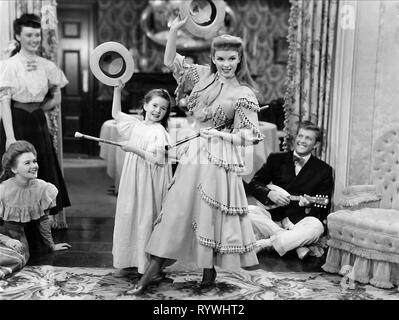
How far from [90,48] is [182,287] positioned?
6.96 meters

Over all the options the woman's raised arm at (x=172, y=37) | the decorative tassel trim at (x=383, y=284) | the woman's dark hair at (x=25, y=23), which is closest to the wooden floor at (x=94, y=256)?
the decorative tassel trim at (x=383, y=284)

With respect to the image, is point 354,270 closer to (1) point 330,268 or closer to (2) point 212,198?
(1) point 330,268

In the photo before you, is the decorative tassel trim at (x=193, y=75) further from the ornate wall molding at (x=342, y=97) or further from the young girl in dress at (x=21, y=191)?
the ornate wall molding at (x=342, y=97)

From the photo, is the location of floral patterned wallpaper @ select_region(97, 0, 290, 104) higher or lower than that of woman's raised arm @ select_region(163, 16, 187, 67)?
higher

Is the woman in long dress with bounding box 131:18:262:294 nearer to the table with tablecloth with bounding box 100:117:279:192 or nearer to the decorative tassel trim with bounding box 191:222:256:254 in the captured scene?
the decorative tassel trim with bounding box 191:222:256:254

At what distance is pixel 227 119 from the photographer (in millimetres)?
3264

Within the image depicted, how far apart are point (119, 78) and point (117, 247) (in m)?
1.03

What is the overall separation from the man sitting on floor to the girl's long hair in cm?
126

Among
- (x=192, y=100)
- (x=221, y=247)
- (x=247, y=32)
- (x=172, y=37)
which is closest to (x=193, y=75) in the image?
(x=192, y=100)

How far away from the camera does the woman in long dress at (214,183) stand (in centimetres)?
320

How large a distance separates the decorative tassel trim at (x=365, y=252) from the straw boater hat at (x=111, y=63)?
185 centimetres

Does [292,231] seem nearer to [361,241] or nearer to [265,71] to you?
[361,241]

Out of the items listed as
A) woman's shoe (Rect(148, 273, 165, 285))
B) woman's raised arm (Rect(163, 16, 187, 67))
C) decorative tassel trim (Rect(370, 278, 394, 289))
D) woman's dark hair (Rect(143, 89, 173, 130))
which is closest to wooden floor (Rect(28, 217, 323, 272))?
decorative tassel trim (Rect(370, 278, 394, 289))

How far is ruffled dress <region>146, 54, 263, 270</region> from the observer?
10.5 feet
